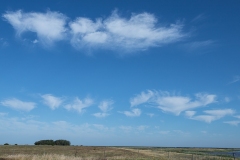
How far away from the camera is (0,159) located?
110 ft

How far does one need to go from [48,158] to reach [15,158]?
400cm

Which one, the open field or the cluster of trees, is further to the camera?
the cluster of trees

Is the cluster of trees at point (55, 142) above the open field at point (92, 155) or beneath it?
above

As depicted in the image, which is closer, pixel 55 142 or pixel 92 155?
pixel 92 155

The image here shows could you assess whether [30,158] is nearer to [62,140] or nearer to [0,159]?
[0,159]

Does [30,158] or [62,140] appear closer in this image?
[30,158]

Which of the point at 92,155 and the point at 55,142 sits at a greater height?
the point at 55,142

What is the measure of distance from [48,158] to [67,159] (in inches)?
95.9

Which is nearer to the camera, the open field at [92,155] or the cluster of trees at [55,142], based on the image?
the open field at [92,155]

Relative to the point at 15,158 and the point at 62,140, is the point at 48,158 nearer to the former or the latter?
the point at 15,158

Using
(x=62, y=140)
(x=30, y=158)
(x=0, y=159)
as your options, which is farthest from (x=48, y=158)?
(x=62, y=140)

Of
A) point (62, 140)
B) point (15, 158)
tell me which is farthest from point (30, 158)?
point (62, 140)

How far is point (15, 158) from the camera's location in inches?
1357

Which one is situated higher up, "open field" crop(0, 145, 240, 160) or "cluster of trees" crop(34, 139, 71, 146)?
"cluster of trees" crop(34, 139, 71, 146)
